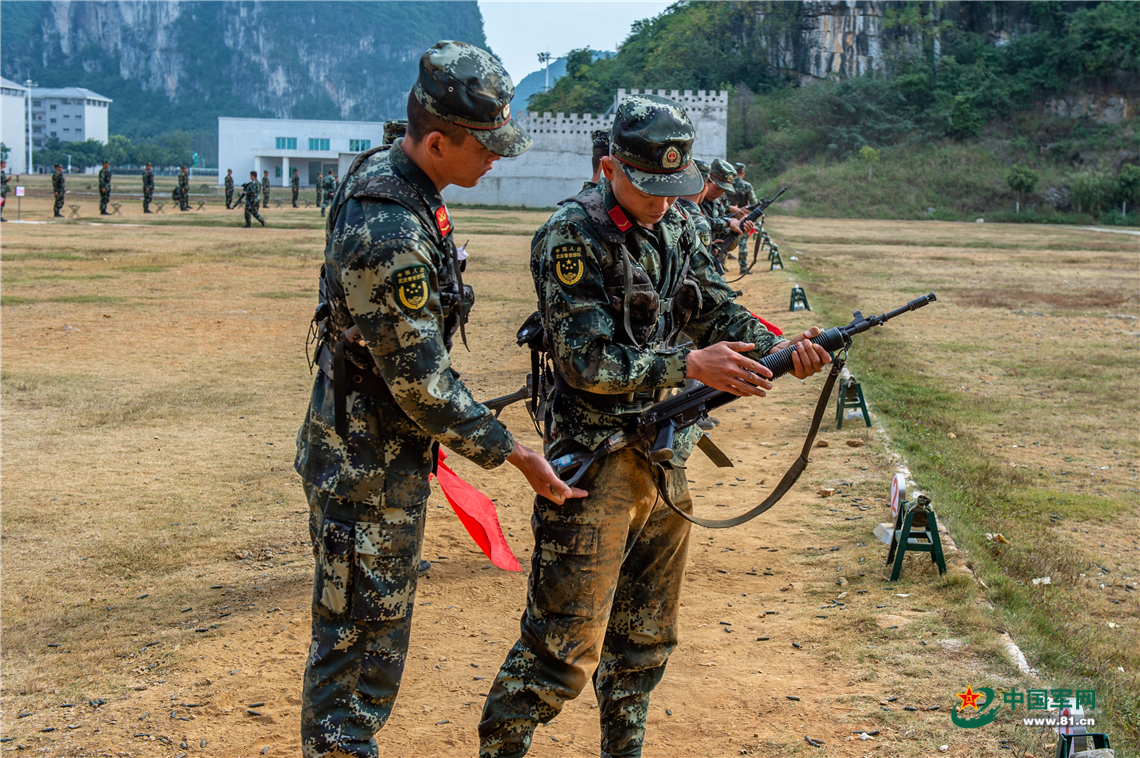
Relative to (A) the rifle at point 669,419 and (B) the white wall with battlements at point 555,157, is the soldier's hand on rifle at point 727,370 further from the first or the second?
(B) the white wall with battlements at point 555,157

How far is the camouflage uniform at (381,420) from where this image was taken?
8.38 ft

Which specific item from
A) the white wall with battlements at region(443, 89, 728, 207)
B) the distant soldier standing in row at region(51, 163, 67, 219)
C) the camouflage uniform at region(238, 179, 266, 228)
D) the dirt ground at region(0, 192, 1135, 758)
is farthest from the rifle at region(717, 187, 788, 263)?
the white wall with battlements at region(443, 89, 728, 207)

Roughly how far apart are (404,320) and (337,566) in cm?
71

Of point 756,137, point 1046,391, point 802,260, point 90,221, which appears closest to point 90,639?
point 1046,391

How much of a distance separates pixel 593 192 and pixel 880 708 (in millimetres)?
2313

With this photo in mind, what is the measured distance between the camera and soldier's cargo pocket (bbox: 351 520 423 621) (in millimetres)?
2654

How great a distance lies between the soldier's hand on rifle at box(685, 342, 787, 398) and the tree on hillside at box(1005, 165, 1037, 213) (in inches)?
1827

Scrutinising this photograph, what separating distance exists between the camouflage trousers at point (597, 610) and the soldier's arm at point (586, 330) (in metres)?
0.29

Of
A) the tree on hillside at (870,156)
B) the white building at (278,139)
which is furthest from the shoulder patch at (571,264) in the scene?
the white building at (278,139)

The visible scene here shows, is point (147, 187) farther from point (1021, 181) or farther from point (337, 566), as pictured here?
point (1021, 181)

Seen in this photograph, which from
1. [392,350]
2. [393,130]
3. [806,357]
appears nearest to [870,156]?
[393,130]

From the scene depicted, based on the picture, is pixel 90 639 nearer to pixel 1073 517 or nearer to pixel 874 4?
pixel 1073 517

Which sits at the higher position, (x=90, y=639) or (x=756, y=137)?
(x=756, y=137)

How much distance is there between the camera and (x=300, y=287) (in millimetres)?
16750
